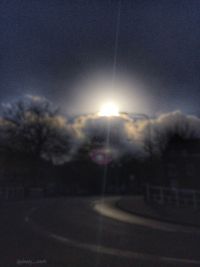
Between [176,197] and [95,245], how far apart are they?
13935mm

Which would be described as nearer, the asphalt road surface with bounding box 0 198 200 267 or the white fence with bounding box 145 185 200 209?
the asphalt road surface with bounding box 0 198 200 267

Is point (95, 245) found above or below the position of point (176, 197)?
below

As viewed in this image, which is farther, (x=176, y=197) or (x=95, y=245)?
(x=176, y=197)

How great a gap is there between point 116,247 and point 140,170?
5004 centimetres

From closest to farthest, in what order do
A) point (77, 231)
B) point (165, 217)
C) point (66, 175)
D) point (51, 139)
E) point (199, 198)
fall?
point (77, 231) < point (165, 217) < point (199, 198) < point (51, 139) < point (66, 175)

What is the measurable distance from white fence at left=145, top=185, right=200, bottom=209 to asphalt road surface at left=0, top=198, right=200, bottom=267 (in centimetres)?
747

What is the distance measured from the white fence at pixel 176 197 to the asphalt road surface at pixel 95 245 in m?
7.47

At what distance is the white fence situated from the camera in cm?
2123

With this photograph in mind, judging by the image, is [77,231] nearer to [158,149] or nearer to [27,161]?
[27,161]

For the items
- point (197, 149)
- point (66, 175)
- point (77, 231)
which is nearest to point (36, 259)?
point (77, 231)

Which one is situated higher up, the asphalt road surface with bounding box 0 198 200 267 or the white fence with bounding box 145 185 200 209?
the white fence with bounding box 145 185 200 209

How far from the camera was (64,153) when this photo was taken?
176ft

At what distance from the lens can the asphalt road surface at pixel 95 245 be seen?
7.72 m

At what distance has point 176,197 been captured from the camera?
22.9 metres
